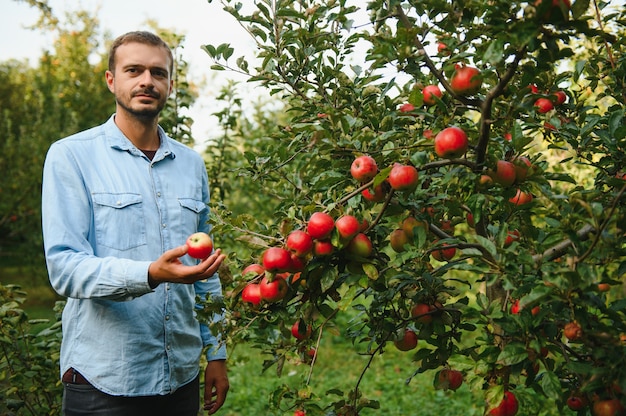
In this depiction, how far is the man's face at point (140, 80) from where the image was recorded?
2107mm

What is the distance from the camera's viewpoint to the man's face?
2.11m

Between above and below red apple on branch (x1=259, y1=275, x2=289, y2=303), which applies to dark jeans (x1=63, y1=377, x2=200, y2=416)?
below

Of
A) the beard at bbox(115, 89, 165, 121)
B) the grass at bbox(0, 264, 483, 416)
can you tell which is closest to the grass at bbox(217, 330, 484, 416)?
the grass at bbox(0, 264, 483, 416)

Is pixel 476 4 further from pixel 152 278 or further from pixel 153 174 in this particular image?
pixel 153 174

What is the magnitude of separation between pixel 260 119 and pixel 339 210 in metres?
4.55

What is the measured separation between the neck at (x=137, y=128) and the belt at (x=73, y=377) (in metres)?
0.85

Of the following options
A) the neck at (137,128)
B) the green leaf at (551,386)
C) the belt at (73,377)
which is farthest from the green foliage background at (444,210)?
the belt at (73,377)

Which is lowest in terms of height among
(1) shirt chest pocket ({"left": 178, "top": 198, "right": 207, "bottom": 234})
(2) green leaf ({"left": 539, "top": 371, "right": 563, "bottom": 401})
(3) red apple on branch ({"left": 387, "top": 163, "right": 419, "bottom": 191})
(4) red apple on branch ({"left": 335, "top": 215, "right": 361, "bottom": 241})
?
(2) green leaf ({"left": 539, "top": 371, "right": 563, "bottom": 401})

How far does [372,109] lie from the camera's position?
188cm

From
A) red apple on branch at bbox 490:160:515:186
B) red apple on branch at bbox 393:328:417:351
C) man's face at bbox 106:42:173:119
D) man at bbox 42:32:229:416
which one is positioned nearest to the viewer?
red apple on branch at bbox 490:160:515:186

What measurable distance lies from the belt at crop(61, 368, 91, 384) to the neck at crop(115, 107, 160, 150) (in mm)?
846

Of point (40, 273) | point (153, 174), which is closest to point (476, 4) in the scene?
point (153, 174)

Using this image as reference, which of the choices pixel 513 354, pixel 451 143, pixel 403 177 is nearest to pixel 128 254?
pixel 403 177

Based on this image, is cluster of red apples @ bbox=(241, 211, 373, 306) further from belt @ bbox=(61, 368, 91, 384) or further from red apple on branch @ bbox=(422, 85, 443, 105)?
belt @ bbox=(61, 368, 91, 384)
